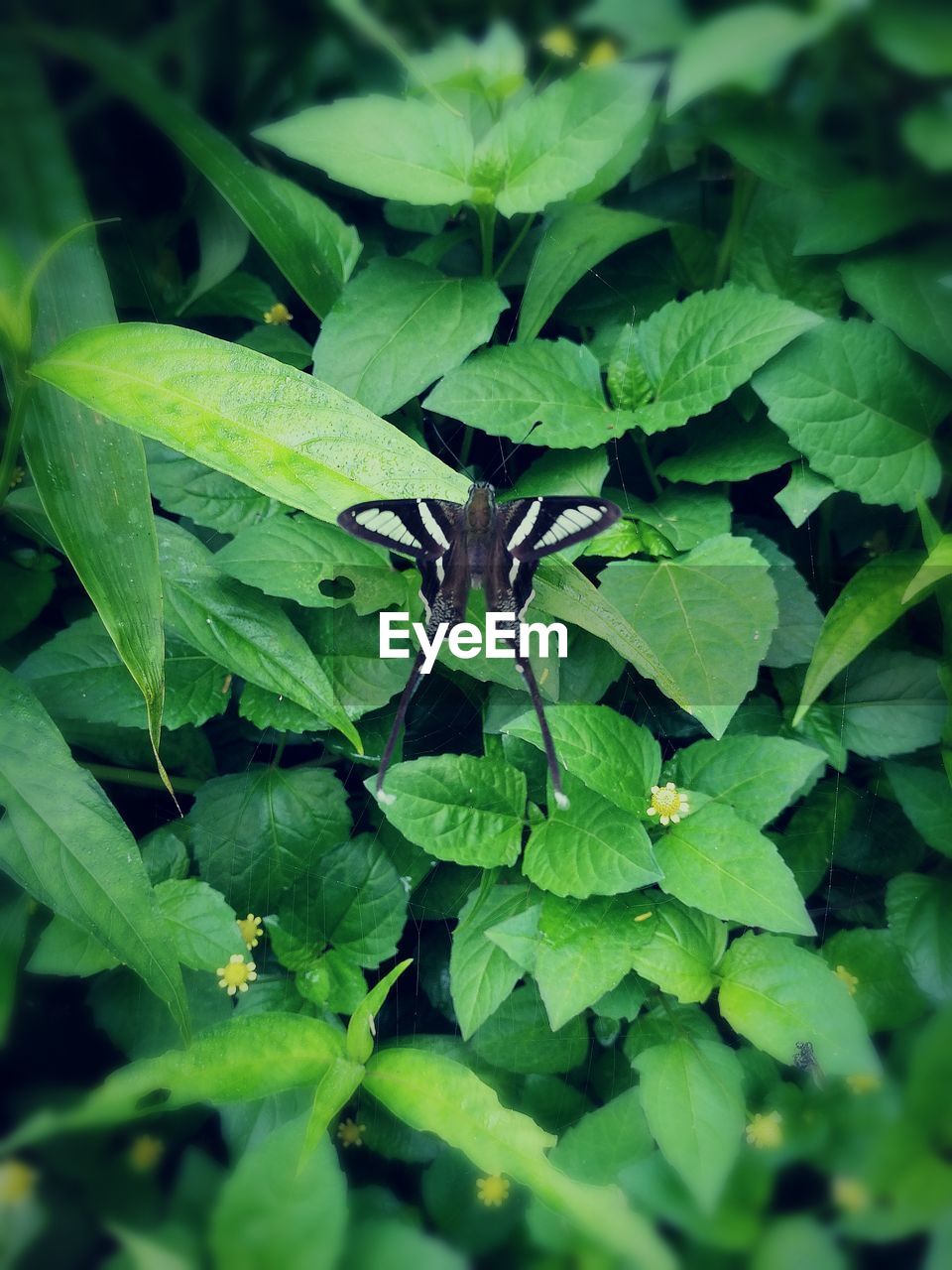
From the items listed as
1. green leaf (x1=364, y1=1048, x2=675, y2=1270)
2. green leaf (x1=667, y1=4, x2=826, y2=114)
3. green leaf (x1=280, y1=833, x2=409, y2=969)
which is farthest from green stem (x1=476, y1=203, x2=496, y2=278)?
green leaf (x1=364, y1=1048, x2=675, y2=1270)

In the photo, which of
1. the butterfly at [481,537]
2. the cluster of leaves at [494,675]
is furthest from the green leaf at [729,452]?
the butterfly at [481,537]

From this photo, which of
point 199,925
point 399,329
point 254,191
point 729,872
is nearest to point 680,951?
point 729,872

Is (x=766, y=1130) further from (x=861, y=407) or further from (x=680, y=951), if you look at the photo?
(x=861, y=407)

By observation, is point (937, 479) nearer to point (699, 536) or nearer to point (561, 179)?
point (699, 536)

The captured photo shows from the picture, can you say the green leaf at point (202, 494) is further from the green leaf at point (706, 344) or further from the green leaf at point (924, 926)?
the green leaf at point (924, 926)

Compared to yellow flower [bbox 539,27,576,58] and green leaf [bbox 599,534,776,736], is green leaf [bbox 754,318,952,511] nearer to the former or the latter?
green leaf [bbox 599,534,776,736]
